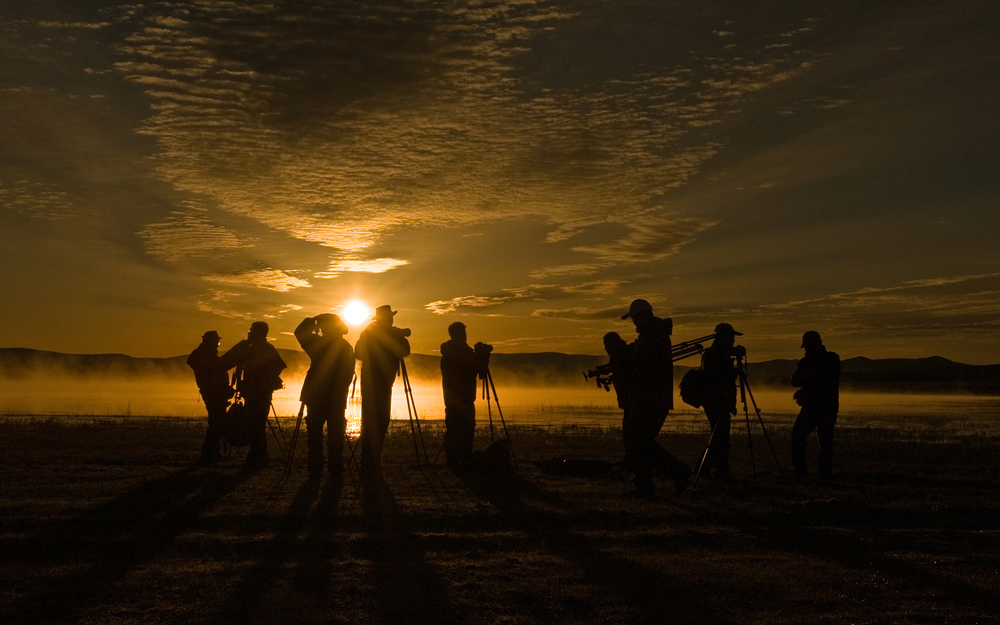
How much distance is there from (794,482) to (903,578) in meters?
5.80

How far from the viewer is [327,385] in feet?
41.8

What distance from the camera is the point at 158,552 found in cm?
725

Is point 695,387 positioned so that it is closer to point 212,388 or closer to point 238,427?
point 238,427

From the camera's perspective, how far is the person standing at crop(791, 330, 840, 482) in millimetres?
12586

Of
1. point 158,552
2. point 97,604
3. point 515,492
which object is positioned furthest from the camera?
point 515,492

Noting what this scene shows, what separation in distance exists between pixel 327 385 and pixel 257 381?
1.58 meters

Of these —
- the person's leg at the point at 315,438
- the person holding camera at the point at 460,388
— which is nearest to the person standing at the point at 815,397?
the person holding camera at the point at 460,388

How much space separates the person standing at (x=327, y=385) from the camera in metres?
12.4

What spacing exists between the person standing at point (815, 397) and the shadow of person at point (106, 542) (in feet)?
A: 26.3

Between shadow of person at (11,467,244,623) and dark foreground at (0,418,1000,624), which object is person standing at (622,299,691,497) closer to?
dark foreground at (0,418,1000,624)

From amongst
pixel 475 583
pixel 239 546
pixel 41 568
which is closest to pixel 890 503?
pixel 475 583

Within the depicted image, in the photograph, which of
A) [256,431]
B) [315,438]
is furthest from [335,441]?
[256,431]

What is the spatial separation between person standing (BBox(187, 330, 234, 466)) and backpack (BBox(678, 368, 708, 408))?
7298 millimetres

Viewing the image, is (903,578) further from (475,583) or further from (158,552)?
(158,552)
